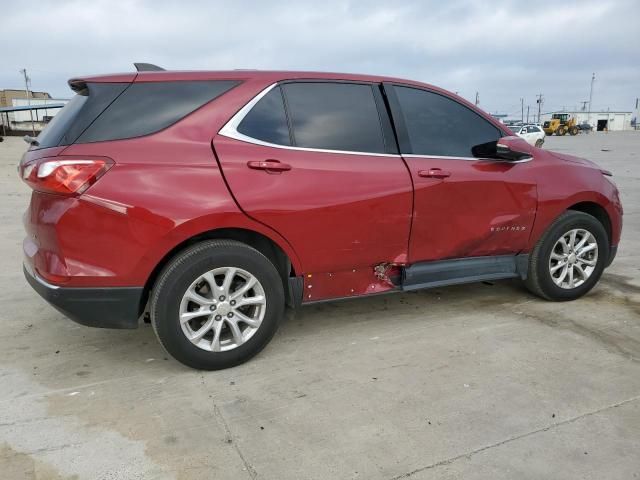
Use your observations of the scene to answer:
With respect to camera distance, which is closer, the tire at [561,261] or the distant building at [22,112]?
the tire at [561,261]

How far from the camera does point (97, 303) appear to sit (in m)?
2.86

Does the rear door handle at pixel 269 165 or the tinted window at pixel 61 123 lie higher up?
the tinted window at pixel 61 123

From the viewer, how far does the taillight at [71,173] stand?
272 centimetres

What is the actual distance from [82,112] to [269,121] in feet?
3.43

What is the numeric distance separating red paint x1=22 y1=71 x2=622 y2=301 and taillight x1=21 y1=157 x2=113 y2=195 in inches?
1.5

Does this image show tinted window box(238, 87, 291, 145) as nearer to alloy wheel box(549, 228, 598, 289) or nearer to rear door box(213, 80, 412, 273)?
rear door box(213, 80, 412, 273)

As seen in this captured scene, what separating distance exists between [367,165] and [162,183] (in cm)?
129

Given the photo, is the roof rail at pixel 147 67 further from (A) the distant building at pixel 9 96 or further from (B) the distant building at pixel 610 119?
(B) the distant building at pixel 610 119

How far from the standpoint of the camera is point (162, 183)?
284cm

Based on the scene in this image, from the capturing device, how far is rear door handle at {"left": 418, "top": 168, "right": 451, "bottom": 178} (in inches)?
140

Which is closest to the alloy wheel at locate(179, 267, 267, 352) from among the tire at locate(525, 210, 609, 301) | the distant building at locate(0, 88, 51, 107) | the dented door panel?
the dented door panel

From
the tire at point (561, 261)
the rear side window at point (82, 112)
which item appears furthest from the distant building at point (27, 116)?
the tire at point (561, 261)

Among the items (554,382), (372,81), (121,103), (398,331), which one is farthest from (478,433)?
(121,103)

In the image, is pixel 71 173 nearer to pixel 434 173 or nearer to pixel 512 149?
pixel 434 173
